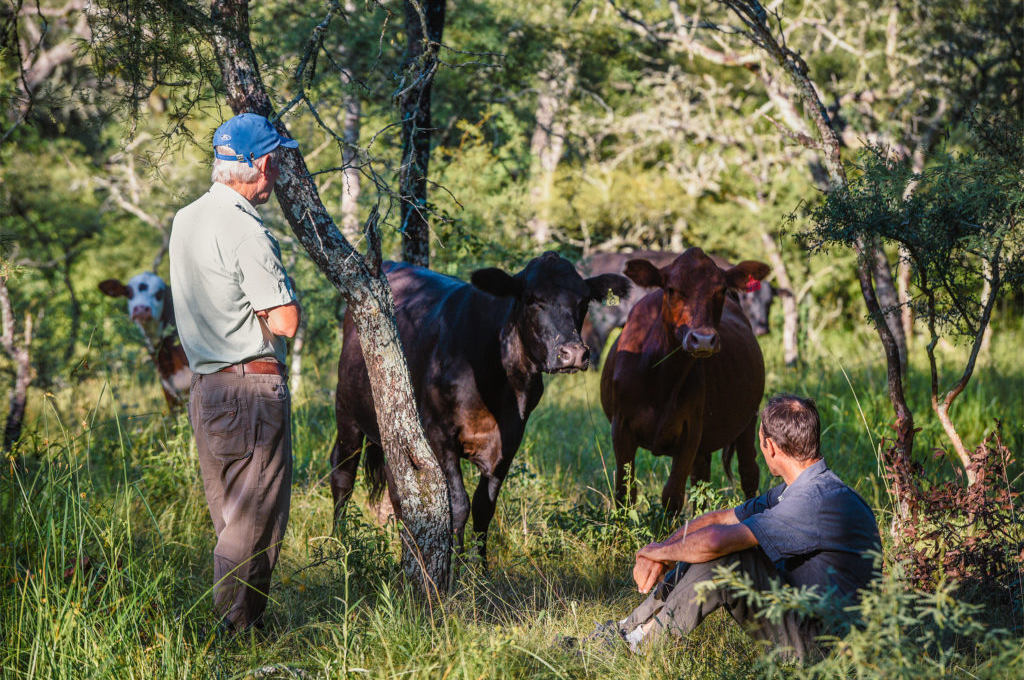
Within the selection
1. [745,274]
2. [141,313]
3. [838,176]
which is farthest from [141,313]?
[838,176]

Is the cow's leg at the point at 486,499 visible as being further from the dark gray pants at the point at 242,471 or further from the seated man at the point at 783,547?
the dark gray pants at the point at 242,471

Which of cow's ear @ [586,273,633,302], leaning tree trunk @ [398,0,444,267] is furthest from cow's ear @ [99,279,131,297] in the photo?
cow's ear @ [586,273,633,302]

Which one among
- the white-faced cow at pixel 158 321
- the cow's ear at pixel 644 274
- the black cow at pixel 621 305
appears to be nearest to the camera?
the cow's ear at pixel 644 274

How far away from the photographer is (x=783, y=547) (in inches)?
138

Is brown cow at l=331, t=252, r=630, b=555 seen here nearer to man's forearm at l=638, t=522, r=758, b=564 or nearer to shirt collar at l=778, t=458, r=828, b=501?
man's forearm at l=638, t=522, r=758, b=564

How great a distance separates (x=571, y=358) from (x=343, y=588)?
1.52m

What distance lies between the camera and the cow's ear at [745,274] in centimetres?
612

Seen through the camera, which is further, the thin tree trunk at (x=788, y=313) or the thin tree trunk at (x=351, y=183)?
the thin tree trunk at (x=788, y=313)

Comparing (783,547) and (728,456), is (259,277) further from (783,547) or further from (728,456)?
(728,456)

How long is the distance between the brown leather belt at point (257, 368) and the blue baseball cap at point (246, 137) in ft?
2.50

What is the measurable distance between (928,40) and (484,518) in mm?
9911

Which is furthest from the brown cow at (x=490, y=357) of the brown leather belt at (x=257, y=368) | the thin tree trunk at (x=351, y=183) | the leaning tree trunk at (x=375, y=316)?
the thin tree trunk at (x=351, y=183)

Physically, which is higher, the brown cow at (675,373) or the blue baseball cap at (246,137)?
the blue baseball cap at (246,137)

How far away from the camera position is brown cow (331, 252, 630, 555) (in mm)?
4910
